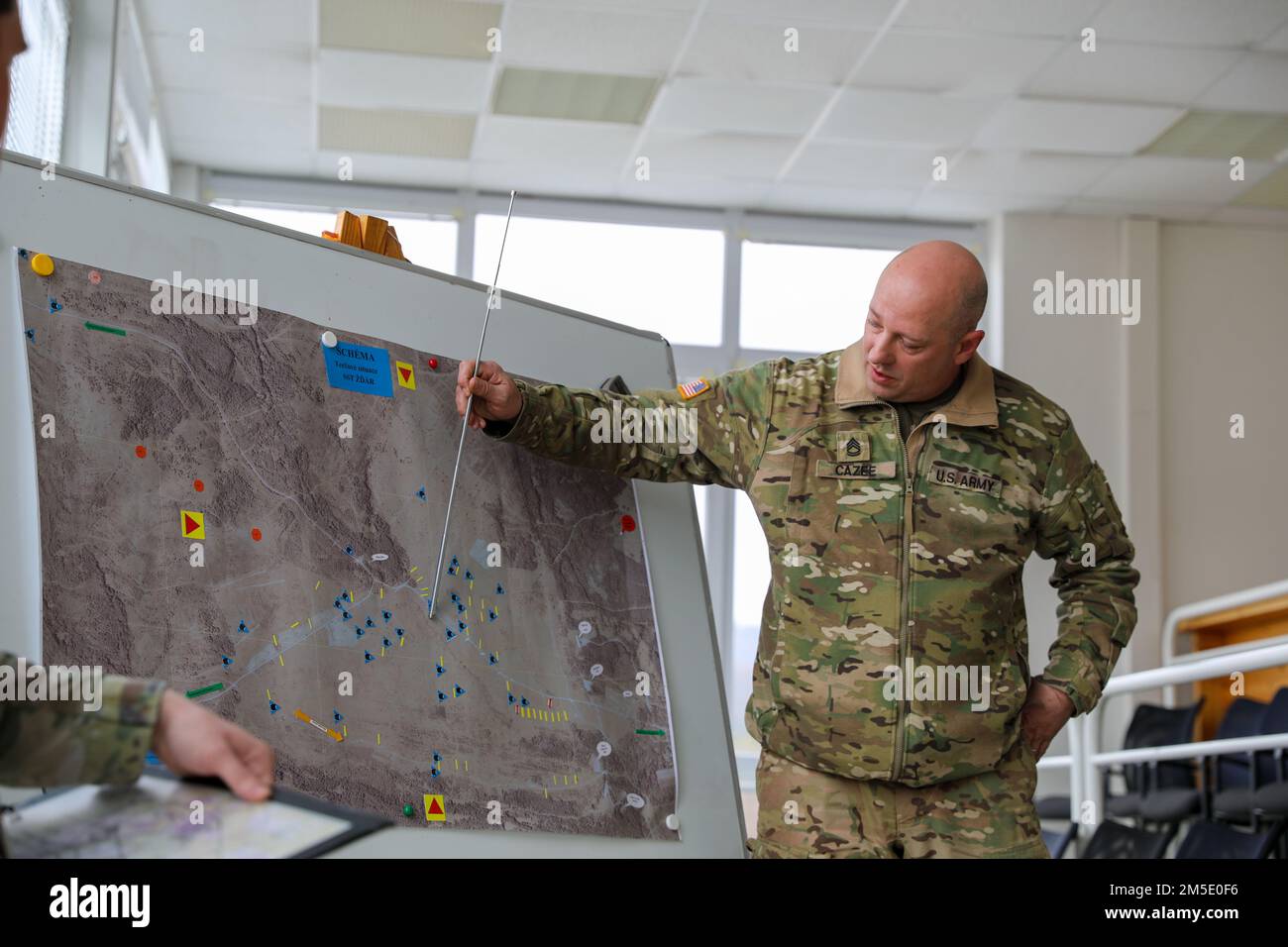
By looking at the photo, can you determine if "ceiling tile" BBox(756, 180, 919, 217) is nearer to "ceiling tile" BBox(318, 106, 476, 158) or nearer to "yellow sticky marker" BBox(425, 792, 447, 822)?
"ceiling tile" BBox(318, 106, 476, 158)

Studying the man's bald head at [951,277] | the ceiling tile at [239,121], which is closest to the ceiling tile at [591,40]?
the ceiling tile at [239,121]

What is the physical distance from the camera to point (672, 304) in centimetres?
661

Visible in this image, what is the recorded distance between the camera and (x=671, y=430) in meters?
1.98

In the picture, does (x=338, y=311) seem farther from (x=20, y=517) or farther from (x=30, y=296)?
(x=20, y=517)

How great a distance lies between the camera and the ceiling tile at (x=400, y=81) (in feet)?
16.8

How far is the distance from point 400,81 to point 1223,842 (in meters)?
4.18

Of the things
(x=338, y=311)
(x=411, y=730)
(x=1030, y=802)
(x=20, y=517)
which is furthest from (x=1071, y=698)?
(x=20, y=517)

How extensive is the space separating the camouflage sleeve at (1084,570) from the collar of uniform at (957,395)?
14 centimetres

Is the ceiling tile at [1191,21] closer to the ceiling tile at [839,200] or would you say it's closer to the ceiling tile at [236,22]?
the ceiling tile at [839,200]

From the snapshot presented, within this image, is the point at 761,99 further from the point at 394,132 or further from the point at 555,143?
the point at 394,132

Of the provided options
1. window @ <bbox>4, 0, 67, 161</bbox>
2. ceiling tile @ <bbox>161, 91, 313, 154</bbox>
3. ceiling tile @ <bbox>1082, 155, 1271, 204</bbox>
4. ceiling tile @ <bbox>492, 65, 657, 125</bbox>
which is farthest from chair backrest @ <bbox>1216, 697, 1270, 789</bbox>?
ceiling tile @ <bbox>161, 91, 313, 154</bbox>
